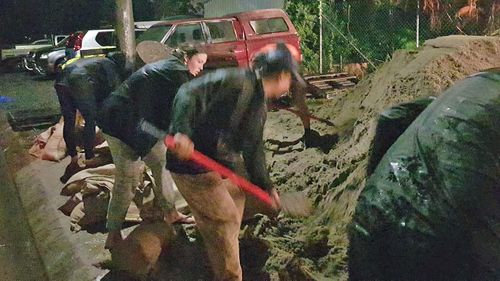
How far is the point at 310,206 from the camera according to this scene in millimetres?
5117

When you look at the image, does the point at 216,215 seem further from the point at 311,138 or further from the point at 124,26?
the point at 124,26

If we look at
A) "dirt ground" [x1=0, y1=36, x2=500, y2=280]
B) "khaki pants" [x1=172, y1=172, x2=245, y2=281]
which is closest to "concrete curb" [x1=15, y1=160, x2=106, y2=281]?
"dirt ground" [x1=0, y1=36, x2=500, y2=280]

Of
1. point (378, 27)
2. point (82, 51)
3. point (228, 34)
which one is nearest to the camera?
point (228, 34)

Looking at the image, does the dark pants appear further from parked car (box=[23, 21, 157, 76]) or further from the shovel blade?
parked car (box=[23, 21, 157, 76])

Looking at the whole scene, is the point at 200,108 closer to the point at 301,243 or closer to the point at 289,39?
the point at 301,243

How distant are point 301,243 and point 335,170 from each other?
4.15 ft

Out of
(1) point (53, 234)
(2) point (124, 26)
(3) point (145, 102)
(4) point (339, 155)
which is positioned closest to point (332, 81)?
(2) point (124, 26)

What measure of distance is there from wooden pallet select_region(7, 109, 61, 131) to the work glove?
20.6 feet

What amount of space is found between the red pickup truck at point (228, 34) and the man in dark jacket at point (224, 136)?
8922 mm

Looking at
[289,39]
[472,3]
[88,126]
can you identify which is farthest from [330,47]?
[88,126]

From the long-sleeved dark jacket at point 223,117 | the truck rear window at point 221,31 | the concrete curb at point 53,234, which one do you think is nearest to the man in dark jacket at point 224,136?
the long-sleeved dark jacket at point 223,117

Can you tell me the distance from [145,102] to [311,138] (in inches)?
114

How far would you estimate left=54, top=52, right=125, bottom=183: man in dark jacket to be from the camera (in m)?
6.54

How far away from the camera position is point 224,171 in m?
3.74
